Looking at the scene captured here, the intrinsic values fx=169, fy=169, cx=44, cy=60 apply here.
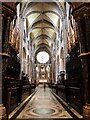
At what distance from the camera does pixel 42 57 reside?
45.1m

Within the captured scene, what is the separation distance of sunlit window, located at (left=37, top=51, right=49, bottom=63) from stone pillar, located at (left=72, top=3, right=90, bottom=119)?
3938cm

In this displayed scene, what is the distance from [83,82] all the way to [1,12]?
10.9 feet

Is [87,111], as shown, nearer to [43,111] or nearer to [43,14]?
[43,111]

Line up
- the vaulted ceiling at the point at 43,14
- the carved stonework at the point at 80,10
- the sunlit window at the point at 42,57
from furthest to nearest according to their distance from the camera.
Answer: the sunlit window at the point at 42,57, the vaulted ceiling at the point at 43,14, the carved stonework at the point at 80,10

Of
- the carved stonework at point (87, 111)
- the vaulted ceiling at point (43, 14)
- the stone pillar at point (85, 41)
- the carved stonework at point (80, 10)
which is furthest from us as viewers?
the vaulted ceiling at point (43, 14)

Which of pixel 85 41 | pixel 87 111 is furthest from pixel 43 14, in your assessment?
pixel 87 111

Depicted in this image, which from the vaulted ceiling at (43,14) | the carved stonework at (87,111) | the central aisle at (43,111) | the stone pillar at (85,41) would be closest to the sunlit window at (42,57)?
the vaulted ceiling at (43,14)

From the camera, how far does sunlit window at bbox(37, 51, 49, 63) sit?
1770 inches

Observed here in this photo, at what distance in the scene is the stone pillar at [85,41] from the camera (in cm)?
507

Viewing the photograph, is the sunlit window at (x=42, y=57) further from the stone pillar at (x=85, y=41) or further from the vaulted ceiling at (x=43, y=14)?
the stone pillar at (x=85, y=41)

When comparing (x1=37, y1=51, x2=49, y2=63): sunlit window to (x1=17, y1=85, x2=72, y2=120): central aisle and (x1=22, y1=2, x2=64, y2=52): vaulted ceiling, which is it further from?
(x1=17, y1=85, x2=72, y2=120): central aisle

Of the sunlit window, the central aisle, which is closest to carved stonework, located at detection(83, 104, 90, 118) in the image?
the central aisle

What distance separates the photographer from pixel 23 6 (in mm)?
17875

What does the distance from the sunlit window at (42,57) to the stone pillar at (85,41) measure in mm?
39376
